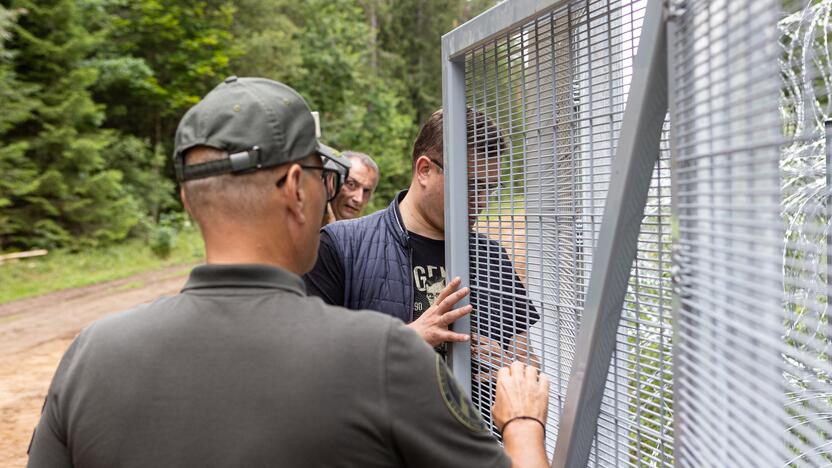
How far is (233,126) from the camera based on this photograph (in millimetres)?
1468

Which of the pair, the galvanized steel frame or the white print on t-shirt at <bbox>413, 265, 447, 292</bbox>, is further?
the white print on t-shirt at <bbox>413, 265, 447, 292</bbox>

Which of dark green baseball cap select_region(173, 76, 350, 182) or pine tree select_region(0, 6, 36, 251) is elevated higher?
pine tree select_region(0, 6, 36, 251)

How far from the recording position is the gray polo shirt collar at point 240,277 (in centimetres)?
144

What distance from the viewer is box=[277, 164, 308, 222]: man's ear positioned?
1.50 metres

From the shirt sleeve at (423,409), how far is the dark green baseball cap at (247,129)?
16.1 inches

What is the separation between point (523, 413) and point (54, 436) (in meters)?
1.05

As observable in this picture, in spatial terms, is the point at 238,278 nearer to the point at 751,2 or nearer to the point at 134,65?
the point at 751,2

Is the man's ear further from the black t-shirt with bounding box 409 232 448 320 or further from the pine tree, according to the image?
the pine tree

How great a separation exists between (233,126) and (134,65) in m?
22.6

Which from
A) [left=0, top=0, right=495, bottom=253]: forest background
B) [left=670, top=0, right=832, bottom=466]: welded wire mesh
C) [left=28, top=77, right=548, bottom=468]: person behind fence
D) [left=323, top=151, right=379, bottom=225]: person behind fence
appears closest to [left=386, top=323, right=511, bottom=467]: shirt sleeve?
[left=28, top=77, right=548, bottom=468]: person behind fence

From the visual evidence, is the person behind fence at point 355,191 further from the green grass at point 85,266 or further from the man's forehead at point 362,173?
the green grass at point 85,266

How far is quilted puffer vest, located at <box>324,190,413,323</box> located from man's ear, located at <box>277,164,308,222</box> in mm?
1475

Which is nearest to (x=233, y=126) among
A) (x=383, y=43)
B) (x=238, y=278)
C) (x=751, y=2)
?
(x=238, y=278)

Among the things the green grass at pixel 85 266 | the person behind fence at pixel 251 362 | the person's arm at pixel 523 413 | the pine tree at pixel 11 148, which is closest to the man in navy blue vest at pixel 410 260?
the person's arm at pixel 523 413
